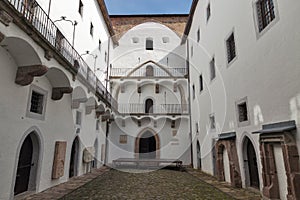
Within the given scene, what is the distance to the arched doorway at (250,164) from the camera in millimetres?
7312

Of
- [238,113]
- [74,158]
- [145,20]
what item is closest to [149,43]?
[145,20]

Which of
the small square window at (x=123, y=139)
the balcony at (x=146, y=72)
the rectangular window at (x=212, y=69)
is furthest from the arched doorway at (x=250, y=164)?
the balcony at (x=146, y=72)

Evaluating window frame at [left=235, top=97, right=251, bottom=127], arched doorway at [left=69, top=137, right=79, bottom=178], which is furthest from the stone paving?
window frame at [left=235, top=97, right=251, bottom=127]

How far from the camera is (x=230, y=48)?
9.42 metres

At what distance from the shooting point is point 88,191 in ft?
25.2

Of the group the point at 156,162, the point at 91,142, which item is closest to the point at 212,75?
the point at 156,162

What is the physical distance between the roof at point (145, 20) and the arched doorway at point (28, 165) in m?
16.9

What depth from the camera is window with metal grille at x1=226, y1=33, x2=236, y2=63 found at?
29.8 ft

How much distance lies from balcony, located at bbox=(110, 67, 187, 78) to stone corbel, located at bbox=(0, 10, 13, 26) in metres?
15.1

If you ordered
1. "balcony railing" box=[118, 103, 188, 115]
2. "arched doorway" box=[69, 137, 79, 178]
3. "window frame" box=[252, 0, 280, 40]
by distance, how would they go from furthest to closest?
1. "balcony railing" box=[118, 103, 188, 115]
2. "arched doorway" box=[69, 137, 79, 178]
3. "window frame" box=[252, 0, 280, 40]

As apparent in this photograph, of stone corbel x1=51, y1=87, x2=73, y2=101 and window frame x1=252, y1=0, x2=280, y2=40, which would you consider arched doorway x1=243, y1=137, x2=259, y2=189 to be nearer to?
window frame x1=252, y1=0, x2=280, y2=40

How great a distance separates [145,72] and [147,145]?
23.7 ft

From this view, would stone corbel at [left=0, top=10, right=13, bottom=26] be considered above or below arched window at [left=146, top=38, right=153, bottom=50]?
below

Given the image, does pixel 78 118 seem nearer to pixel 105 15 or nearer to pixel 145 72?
pixel 105 15
